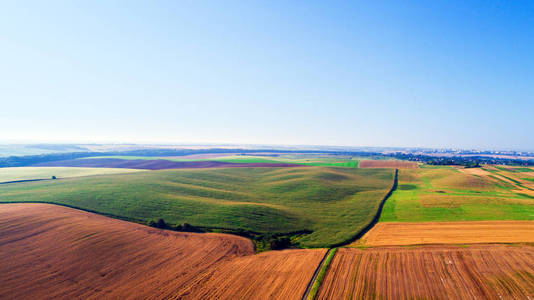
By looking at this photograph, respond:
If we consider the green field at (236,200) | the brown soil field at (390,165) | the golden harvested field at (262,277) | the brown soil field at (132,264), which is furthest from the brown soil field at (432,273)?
the brown soil field at (390,165)

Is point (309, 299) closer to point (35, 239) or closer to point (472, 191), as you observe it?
point (35, 239)

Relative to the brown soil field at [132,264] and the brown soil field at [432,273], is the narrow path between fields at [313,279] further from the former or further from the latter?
the brown soil field at [432,273]

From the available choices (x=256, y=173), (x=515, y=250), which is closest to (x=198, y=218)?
(x=515, y=250)

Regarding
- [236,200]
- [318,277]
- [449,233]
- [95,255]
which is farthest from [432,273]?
[236,200]

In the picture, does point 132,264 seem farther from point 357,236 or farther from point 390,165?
point 390,165

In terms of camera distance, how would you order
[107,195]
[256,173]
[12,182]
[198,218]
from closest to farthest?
[198,218], [107,195], [12,182], [256,173]
